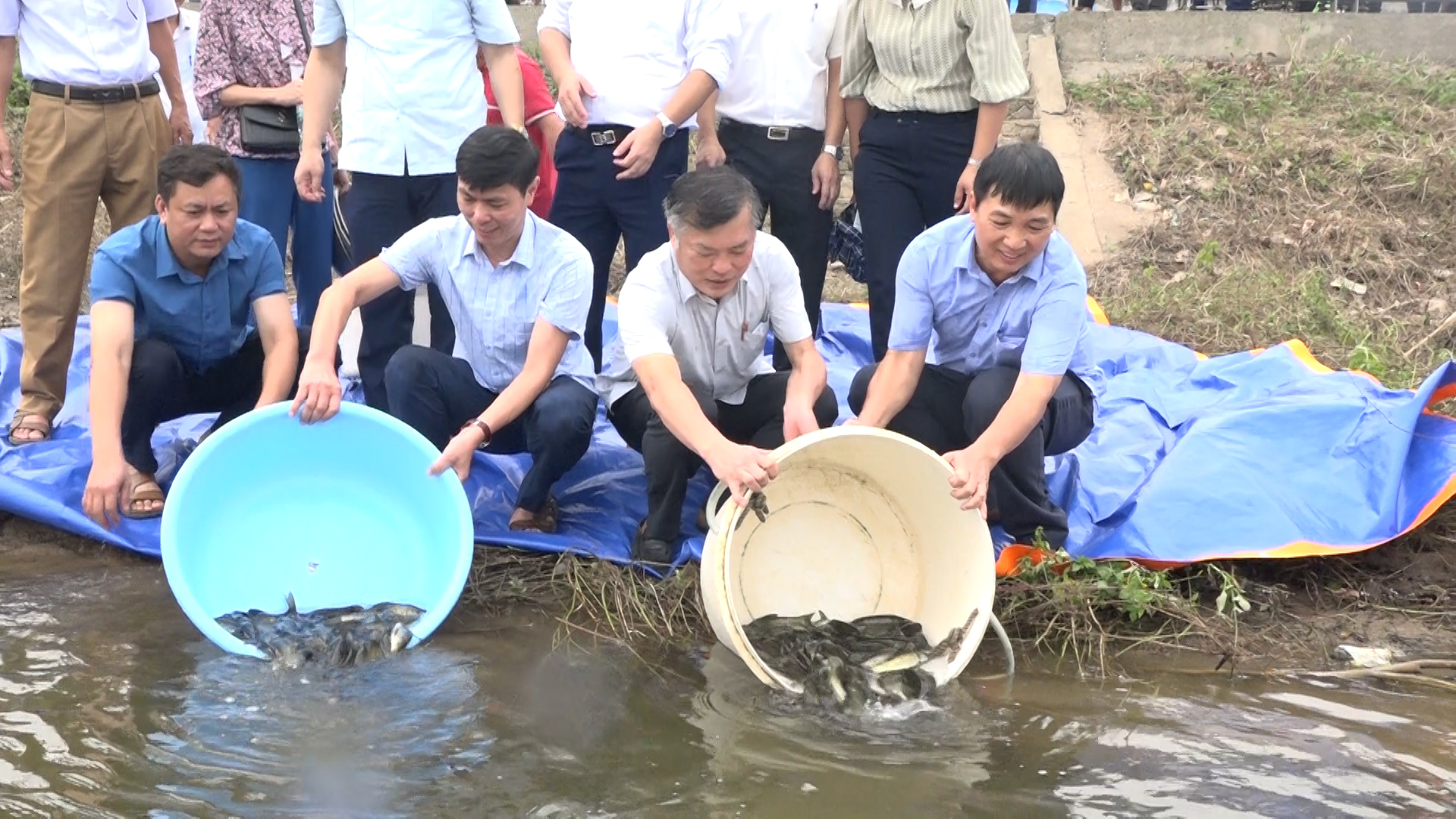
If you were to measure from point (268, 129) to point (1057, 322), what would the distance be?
2.68 m

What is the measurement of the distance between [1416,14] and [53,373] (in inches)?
316

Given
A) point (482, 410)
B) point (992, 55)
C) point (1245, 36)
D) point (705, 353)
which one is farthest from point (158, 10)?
point (1245, 36)

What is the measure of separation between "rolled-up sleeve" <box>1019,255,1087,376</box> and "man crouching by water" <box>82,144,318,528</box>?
5.74 ft

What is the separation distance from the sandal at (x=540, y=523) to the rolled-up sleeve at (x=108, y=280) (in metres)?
1.21

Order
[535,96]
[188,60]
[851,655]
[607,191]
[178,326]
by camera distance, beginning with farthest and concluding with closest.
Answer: [188,60], [535,96], [607,191], [178,326], [851,655]

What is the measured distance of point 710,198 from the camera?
3.18 m

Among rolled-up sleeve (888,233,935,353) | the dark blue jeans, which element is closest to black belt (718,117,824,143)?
rolled-up sleeve (888,233,935,353)

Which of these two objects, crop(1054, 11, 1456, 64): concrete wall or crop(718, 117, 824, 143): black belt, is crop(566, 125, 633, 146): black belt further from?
crop(1054, 11, 1456, 64): concrete wall

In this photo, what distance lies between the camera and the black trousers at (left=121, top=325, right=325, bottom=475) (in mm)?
3809

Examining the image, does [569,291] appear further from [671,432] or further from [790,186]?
[790,186]

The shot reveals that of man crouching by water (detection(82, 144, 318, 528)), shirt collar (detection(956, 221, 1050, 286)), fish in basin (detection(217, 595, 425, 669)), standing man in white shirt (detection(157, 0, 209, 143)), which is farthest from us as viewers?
standing man in white shirt (detection(157, 0, 209, 143))

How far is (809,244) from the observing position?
4465 mm

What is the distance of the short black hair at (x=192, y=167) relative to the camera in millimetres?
3594

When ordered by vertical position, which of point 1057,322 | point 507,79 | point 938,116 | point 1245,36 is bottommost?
point 1057,322
